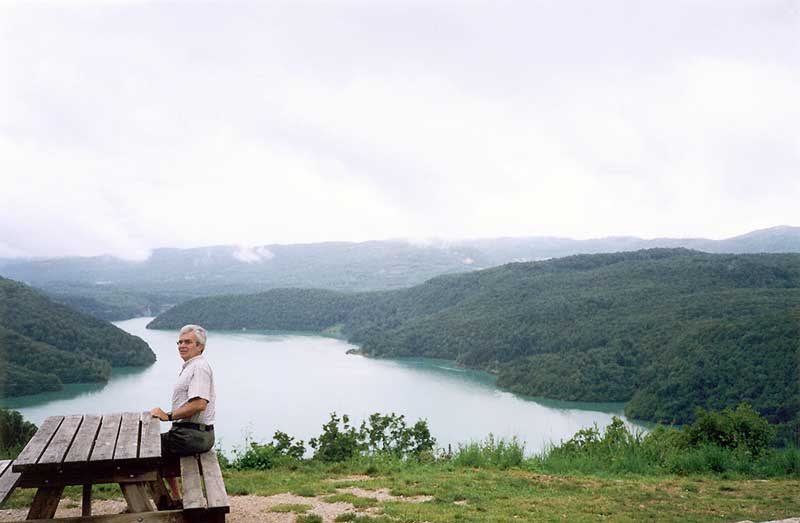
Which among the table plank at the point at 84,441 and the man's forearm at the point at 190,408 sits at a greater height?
the man's forearm at the point at 190,408

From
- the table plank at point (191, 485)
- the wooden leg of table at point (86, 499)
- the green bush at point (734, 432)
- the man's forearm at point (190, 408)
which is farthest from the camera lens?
the green bush at point (734, 432)

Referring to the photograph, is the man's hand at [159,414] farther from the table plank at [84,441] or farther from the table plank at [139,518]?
the table plank at [139,518]

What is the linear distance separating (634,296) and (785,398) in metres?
38.3

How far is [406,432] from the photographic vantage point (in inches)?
752

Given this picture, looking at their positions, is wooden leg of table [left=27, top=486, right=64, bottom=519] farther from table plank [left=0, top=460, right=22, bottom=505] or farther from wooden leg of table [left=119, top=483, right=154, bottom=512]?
wooden leg of table [left=119, top=483, right=154, bottom=512]

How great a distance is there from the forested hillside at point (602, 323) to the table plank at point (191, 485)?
3898cm

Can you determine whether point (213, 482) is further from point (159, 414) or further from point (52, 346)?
point (52, 346)

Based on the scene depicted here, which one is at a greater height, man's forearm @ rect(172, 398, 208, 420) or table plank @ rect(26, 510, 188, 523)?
man's forearm @ rect(172, 398, 208, 420)

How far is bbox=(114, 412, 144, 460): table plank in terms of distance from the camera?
10.5 ft

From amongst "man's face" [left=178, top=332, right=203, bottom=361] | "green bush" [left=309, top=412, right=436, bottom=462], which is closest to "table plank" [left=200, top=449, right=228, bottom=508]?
"man's face" [left=178, top=332, right=203, bottom=361]

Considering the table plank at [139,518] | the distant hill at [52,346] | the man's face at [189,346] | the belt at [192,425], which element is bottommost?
the distant hill at [52,346]

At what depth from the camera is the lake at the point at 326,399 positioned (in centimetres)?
4269

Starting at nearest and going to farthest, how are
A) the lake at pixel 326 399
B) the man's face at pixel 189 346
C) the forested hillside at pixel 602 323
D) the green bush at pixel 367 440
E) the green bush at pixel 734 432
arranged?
the man's face at pixel 189 346, the green bush at pixel 734 432, the green bush at pixel 367 440, the lake at pixel 326 399, the forested hillside at pixel 602 323

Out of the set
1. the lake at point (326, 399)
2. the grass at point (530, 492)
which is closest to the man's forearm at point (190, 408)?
the grass at point (530, 492)
